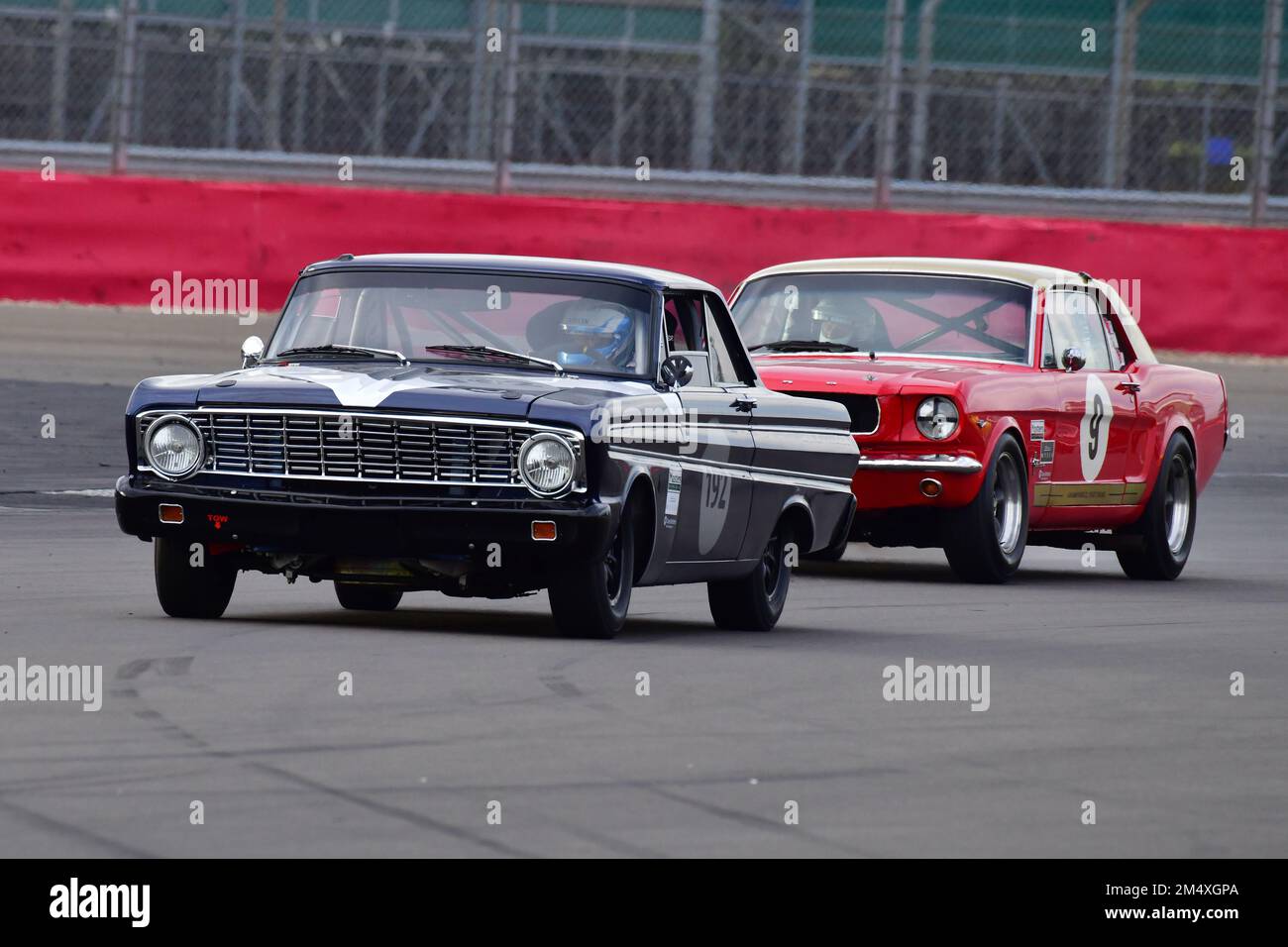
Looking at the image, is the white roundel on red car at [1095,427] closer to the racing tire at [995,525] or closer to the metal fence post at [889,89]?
the racing tire at [995,525]

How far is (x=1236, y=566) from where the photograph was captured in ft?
51.1

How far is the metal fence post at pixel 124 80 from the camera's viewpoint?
21844mm

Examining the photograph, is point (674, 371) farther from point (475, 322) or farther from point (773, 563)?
point (773, 563)

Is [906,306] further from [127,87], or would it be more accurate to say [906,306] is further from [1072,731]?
[127,87]

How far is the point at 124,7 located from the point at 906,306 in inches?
375

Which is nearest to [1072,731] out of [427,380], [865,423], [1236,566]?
[427,380]

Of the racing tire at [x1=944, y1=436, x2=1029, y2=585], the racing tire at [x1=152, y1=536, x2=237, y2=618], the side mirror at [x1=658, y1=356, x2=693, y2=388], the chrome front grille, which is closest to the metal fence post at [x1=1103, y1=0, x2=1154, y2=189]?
the racing tire at [x1=944, y1=436, x2=1029, y2=585]

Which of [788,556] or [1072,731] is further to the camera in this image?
[788,556]

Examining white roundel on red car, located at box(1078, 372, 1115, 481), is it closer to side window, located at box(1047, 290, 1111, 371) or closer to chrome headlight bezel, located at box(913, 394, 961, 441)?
side window, located at box(1047, 290, 1111, 371)

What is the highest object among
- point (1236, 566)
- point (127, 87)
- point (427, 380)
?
point (127, 87)

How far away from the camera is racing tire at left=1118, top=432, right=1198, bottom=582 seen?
49.4 feet

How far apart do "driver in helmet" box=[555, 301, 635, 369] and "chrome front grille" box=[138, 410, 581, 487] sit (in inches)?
36.4

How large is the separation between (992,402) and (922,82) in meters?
9.35

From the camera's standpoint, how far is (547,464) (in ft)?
31.9
